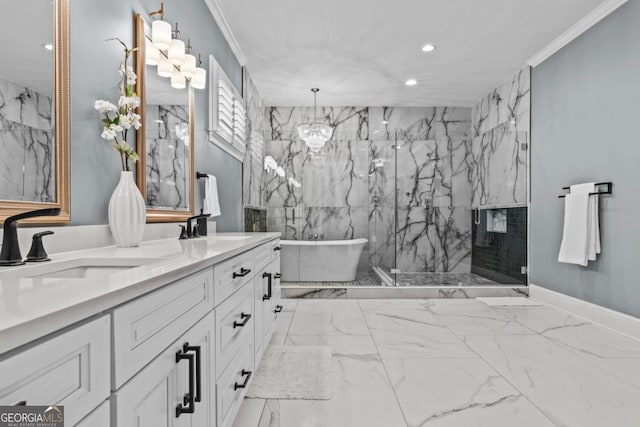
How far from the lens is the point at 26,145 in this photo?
45.7 inches

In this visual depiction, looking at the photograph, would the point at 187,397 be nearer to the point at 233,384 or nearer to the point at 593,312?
the point at 233,384

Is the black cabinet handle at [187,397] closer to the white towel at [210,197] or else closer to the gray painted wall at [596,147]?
the white towel at [210,197]

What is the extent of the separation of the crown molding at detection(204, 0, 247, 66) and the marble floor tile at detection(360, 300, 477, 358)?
298 centimetres

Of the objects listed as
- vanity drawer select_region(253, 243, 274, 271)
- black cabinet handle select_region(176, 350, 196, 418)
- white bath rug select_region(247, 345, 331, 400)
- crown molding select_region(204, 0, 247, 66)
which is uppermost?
crown molding select_region(204, 0, 247, 66)

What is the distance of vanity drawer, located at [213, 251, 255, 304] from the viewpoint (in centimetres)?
128

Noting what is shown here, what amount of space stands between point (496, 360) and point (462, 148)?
3895 millimetres

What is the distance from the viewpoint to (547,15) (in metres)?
3.12

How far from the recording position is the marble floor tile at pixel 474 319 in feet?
9.66

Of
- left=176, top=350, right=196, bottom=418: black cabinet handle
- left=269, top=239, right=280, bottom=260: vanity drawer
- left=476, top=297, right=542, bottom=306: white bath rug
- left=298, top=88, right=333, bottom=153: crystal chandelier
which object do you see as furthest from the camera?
left=298, top=88, right=333, bottom=153: crystal chandelier

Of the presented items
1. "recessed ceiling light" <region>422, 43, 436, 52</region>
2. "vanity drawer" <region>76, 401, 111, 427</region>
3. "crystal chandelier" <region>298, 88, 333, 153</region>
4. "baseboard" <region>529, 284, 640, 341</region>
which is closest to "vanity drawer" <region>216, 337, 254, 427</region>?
"vanity drawer" <region>76, 401, 111, 427</region>

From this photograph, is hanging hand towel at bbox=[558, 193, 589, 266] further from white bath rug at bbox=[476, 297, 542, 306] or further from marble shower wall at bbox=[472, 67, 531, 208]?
marble shower wall at bbox=[472, 67, 531, 208]

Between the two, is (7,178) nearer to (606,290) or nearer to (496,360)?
(496,360)

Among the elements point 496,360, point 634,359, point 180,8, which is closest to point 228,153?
point 180,8

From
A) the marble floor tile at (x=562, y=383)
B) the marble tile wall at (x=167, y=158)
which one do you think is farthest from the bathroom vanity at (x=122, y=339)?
the marble floor tile at (x=562, y=383)
